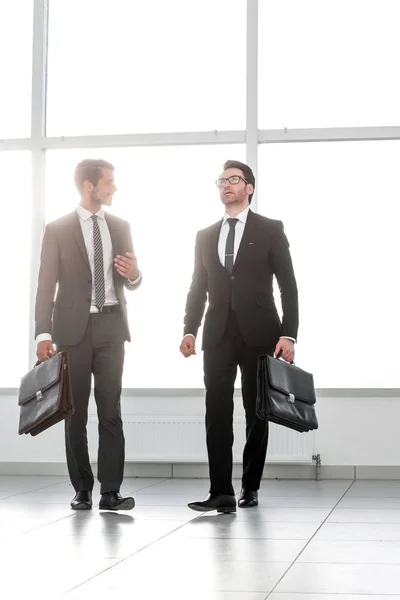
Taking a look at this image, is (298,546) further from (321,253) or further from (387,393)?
(321,253)

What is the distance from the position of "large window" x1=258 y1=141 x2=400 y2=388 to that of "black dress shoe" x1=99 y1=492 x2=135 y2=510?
2167mm

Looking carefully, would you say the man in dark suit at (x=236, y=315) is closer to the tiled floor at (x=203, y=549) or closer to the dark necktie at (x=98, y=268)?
the tiled floor at (x=203, y=549)

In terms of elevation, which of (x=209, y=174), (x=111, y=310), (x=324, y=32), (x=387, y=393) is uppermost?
(x=324, y=32)

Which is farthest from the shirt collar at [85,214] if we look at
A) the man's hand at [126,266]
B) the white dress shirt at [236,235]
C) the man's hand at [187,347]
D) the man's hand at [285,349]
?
A: the man's hand at [285,349]

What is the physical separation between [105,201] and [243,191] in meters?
0.61

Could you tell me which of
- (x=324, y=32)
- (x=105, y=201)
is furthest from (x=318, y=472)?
(x=324, y=32)

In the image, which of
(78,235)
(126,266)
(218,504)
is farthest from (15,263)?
(218,504)

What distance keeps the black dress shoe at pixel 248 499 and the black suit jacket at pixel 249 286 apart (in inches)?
26.5

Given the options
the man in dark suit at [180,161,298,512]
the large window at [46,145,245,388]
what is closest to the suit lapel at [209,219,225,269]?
the man in dark suit at [180,161,298,512]

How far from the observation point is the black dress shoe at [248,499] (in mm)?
4535

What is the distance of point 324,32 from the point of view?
6.45m

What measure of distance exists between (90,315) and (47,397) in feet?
1.52

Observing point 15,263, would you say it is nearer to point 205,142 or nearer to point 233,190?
point 205,142

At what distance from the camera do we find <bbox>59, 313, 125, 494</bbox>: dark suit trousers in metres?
4.36
